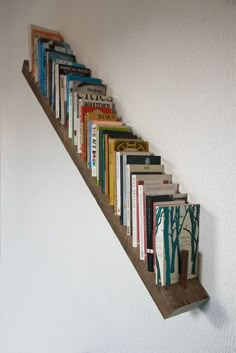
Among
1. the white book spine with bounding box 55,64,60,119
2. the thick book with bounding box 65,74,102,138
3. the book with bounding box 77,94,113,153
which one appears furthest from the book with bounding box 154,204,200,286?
the white book spine with bounding box 55,64,60,119

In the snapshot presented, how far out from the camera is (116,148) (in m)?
1.17

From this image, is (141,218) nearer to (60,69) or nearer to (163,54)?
(163,54)

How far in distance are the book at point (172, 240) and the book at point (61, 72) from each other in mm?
752

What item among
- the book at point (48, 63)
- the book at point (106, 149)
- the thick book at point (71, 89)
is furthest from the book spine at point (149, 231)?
the book at point (48, 63)

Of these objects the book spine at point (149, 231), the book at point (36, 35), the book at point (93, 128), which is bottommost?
the book spine at point (149, 231)

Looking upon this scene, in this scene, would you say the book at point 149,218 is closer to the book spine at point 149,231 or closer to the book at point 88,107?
the book spine at point 149,231

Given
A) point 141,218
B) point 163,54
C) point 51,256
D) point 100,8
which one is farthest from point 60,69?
point 51,256

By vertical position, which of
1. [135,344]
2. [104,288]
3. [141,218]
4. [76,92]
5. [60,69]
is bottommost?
[135,344]

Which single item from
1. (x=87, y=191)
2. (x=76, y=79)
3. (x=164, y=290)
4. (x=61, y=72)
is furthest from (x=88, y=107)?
(x=164, y=290)

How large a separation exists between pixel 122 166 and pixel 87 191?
392 mm

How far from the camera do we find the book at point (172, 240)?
3.09 feet

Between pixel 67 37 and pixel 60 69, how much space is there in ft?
1.10

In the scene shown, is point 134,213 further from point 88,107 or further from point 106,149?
point 88,107

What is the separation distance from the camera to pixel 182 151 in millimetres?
1097
